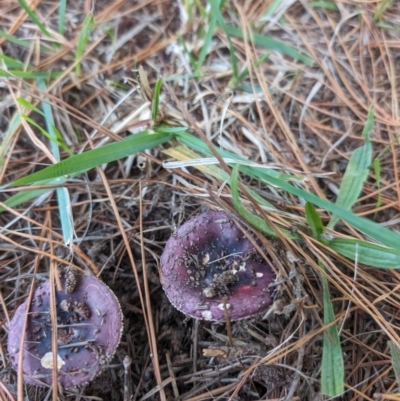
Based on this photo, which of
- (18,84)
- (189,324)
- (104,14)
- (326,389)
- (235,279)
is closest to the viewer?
(326,389)

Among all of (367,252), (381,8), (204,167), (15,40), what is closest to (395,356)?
(367,252)

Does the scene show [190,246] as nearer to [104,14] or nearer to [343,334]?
[343,334]

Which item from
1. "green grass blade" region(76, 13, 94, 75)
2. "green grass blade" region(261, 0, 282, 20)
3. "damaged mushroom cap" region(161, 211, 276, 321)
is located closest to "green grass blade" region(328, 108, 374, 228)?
"damaged mushroom cap" region(161, 211, 276, 321)

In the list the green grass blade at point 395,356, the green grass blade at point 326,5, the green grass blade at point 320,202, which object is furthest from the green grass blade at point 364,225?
the green grass blade at point 326,5

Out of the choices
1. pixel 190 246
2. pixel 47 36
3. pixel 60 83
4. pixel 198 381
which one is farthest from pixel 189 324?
pixel 47 36

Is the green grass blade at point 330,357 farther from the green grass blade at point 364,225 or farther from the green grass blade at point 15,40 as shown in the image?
the green grass blade at point 15,40

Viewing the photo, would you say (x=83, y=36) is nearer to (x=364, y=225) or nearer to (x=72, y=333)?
(x=72, y=333)

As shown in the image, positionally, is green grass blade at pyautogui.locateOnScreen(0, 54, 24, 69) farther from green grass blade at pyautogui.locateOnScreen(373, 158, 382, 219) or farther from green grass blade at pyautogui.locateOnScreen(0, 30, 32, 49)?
green grass blade at pyautogui.locateOnScreen(373, 158, 382, 219)
